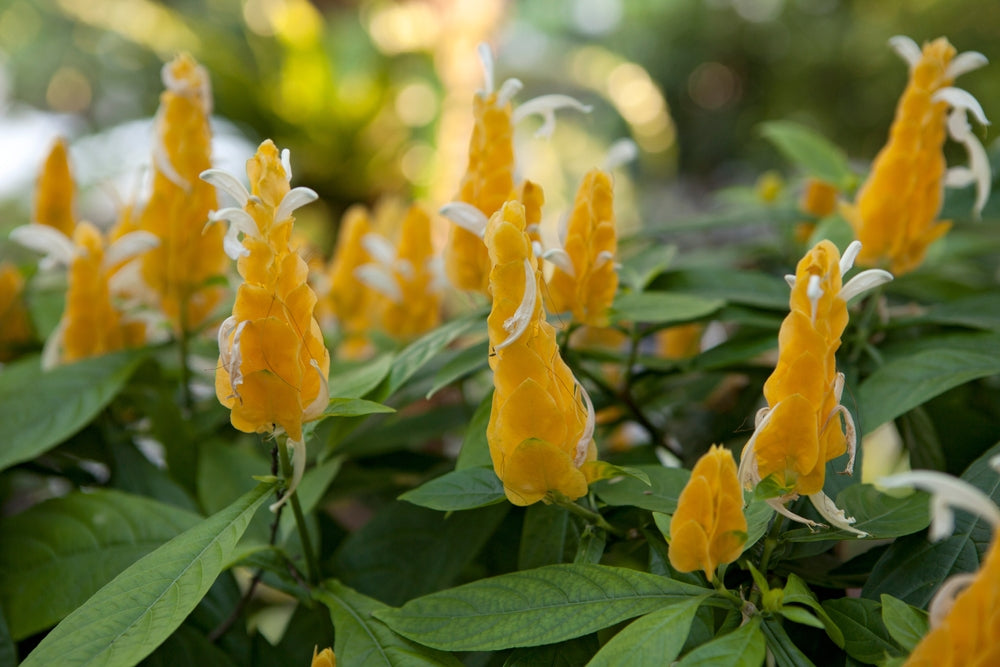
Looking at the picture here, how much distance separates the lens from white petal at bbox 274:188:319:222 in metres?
0.40

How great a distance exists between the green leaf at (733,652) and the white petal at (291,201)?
0.93 feet

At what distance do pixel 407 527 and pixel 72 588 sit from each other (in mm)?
225

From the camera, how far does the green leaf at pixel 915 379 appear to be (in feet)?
1.59

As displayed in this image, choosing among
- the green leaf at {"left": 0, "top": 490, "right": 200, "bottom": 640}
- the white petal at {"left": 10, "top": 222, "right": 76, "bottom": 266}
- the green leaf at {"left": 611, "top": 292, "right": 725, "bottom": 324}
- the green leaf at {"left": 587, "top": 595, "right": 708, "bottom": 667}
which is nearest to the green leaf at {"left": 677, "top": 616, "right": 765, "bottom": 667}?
the green leaf at {"left": 587, "top": 595, "right": 708, "bottom": 667}

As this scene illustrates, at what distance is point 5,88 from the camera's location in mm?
4996

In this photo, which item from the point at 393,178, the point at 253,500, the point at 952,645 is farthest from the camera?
the point at 393,178

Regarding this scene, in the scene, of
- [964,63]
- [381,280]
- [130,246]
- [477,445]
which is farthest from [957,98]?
[130,246]

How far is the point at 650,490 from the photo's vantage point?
45cm

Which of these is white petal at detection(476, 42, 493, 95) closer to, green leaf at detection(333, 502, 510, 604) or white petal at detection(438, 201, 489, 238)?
white petal at detection(438, 201, 489, 238)

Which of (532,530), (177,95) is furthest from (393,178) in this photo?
(532,530)

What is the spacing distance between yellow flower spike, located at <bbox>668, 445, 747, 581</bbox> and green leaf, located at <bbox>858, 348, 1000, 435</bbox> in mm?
182

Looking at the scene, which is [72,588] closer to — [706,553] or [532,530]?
[532,530]

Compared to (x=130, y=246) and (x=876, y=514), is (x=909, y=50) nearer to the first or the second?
(x=876, y=514)

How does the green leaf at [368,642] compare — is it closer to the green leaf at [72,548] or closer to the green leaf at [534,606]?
the green leaf at [534,606]
